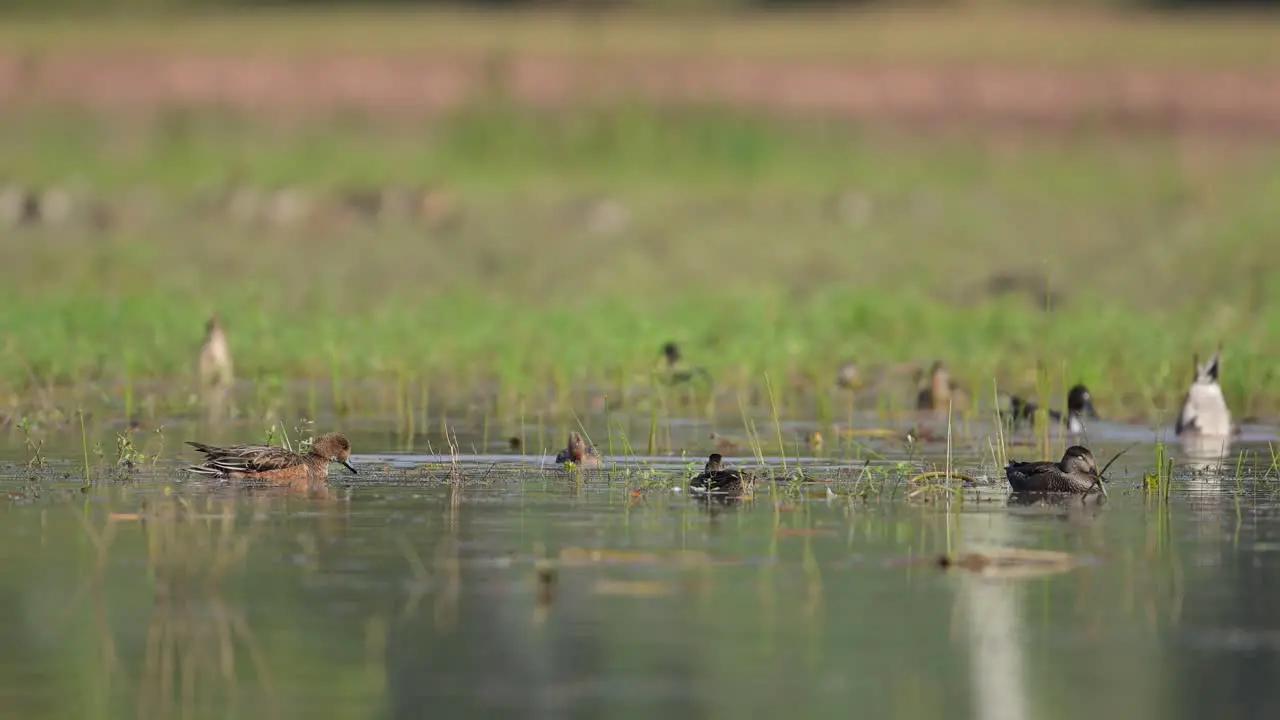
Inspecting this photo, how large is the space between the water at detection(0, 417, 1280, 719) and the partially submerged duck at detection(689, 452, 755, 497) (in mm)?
107

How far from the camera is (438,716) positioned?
752 cm

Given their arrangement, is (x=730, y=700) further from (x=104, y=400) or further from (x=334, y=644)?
(x=104, y=400)

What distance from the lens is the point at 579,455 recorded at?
13148 millimetres

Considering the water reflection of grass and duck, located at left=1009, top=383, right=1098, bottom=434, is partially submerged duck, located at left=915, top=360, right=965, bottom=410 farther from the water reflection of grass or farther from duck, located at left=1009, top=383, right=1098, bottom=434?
the water reflection of grass

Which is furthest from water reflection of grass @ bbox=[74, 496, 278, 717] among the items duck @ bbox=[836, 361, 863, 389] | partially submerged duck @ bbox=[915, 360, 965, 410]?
duck @ bbox=[836, 361, 863, 389]

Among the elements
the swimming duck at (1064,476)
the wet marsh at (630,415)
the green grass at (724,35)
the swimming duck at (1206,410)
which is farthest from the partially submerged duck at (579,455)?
the green grass at (724,35)

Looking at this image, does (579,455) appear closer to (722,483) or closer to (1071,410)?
(722,483)

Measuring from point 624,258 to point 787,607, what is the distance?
17476 millimetres

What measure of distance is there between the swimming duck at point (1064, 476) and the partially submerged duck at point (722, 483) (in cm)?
132

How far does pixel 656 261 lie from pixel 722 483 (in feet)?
47.7

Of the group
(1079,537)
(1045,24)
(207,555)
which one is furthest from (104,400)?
(1045,24)

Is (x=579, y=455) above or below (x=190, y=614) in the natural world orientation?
above

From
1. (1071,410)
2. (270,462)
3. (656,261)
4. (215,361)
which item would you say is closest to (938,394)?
(1071,410)

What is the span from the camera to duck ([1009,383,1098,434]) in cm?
1544
